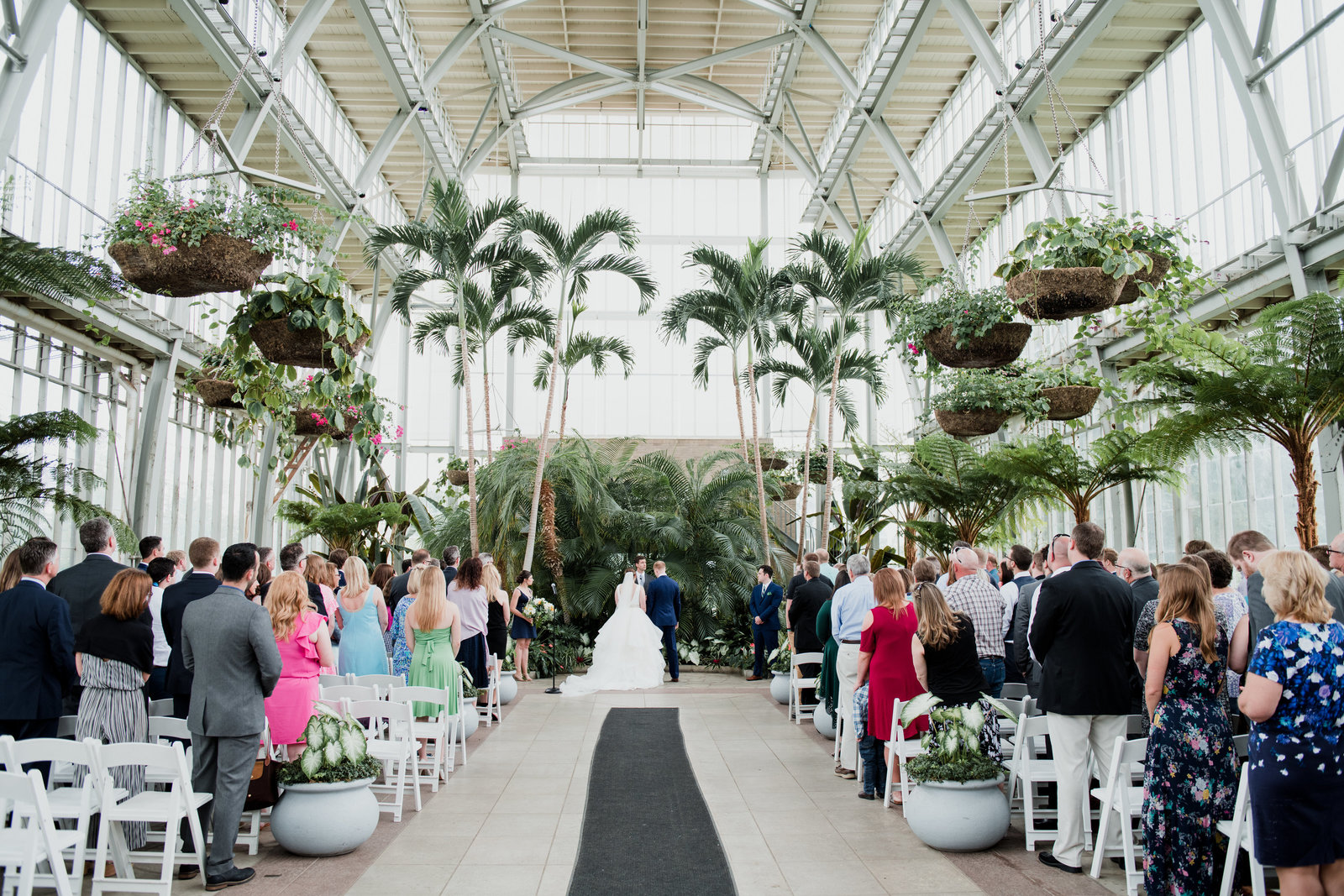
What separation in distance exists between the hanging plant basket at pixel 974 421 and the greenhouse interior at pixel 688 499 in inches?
1.5

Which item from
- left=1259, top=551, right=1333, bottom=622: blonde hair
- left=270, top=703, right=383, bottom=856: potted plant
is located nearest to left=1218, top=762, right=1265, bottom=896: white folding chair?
left=1259, top=551, right=1333, bottom=622: blonde hair

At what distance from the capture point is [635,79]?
2105 cm

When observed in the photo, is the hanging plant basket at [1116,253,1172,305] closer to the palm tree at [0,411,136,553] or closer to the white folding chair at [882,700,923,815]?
the white folding chair at [882,700,923,815]

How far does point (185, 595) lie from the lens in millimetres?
5098

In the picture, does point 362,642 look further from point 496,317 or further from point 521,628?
point 496,317

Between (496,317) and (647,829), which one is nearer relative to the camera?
(647,829)

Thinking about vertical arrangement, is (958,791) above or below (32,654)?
below

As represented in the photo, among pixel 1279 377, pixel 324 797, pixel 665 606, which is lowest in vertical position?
pixel 324 797

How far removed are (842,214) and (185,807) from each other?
2050cm

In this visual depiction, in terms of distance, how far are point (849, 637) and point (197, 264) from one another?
15.9 ft

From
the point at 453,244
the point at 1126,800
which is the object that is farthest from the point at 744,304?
the point at 1126,800

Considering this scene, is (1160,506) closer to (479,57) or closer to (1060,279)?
(1060,279)

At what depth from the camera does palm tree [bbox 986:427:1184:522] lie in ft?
32.8

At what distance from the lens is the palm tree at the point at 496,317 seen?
1202 centimetres
